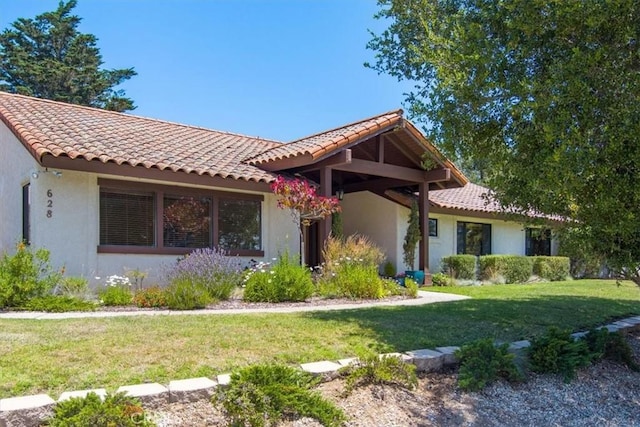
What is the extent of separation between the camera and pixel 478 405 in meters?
4.80

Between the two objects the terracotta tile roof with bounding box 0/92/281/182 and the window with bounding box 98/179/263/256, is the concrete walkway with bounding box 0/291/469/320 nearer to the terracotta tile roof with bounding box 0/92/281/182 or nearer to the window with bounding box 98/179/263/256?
the window with bounding box 98/179/263/256

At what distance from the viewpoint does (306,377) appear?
4.58 m

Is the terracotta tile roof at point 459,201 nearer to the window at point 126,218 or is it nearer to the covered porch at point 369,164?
the covered porch at point 369,164

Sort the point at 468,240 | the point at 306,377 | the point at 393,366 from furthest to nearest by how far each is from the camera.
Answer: the point at 468,240
the point at 393,366
the point at 306,377

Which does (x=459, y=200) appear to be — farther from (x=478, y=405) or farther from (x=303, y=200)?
(x=478, y=405)

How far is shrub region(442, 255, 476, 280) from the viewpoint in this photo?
17.5 meters

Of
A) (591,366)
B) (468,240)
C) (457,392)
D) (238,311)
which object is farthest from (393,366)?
(468,240)

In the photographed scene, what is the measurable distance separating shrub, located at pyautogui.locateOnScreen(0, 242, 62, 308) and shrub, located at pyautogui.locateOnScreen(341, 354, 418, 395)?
6.56m

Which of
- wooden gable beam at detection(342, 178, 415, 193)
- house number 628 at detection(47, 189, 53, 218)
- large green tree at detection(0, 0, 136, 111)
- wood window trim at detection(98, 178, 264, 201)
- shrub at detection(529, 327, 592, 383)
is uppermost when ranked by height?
large green tree at detection(0, 0, 136, 111)

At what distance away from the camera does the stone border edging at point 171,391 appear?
354cm

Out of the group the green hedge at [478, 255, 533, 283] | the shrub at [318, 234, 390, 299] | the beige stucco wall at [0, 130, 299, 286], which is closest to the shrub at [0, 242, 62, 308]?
the beige stucco wall at [0, 130, 299, 286]

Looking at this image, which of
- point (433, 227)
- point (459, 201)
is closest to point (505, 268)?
point (433, 227)

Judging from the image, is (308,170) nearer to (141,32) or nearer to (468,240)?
(141,32)

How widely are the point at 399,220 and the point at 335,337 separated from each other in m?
10.9
